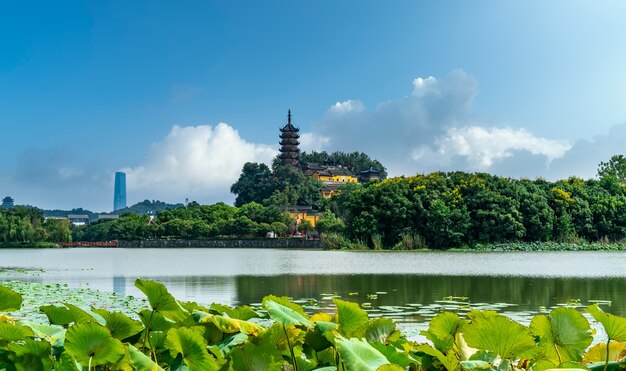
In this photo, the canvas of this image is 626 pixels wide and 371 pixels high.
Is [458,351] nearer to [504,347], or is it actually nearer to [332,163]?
[504,347]

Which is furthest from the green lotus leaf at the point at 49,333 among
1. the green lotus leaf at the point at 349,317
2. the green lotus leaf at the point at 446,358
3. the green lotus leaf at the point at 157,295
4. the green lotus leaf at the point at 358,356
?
the green lotus leaf at the point at 446,358

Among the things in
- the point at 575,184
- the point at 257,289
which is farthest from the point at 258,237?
the point at 257,289

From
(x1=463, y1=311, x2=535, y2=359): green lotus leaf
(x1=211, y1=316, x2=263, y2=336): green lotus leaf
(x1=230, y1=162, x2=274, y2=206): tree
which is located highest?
(x1=230, y1=162, x2=274, y2=206): tree

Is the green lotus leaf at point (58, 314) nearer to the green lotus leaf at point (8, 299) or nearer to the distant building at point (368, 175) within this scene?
the green lotus leaf at point (8, 299)

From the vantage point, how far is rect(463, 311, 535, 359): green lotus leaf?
136 cm

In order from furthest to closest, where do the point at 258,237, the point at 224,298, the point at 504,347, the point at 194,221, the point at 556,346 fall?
the point at 194,221 → the point at 258,237 → the point at 224,298 → the point at 556,346 → the point at 504,347

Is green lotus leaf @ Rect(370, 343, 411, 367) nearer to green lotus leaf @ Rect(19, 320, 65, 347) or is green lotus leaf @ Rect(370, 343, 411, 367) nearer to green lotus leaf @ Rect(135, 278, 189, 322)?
green lotus leaf @ Rect(135, 278, 189, 322)

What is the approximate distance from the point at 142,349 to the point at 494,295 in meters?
9.74

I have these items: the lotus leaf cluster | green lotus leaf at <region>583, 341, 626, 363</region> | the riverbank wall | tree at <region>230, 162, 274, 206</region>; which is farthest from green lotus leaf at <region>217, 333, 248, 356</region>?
tree at <region>230, 162, 274, 206</region>

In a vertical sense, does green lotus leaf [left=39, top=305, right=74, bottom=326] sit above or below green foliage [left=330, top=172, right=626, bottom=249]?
below

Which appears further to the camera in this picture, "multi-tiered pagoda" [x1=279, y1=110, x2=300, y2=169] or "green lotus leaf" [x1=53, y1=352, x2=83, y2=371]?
"multi-tiered pagoda" [x1=279, y1=110, x2=300, y2=169]

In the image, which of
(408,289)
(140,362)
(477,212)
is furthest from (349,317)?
(477,212)

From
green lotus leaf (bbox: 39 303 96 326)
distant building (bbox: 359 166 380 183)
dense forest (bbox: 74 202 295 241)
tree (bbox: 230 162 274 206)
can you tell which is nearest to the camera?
green lotus leaf (bbox: 39 303 96 326)

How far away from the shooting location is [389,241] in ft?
113
